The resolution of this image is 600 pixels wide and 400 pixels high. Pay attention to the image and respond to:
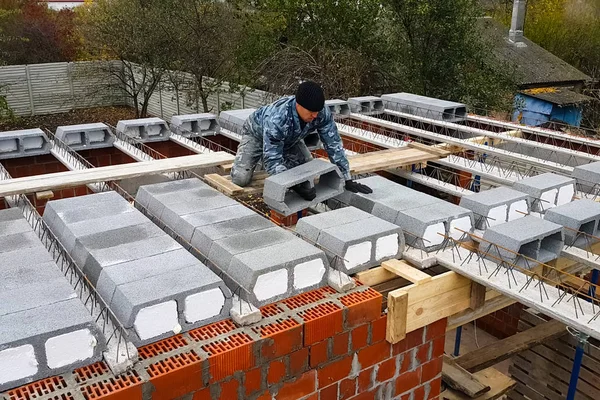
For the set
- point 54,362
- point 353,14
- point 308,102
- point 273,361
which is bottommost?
point 273,361

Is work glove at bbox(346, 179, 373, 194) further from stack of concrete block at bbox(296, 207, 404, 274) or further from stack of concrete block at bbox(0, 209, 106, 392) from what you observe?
stack of concrete block at bbox(0, 209, 106, 392)

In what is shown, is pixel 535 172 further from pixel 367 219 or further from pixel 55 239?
pixel 55 239

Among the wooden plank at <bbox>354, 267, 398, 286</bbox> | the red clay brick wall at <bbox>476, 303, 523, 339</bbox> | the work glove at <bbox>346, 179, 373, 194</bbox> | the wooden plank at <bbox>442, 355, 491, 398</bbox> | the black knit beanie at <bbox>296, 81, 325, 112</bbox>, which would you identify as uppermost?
the black knit beanie at <bbox>296, 81, 325, 112</bbox>

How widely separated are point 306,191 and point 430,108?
6.06 meters

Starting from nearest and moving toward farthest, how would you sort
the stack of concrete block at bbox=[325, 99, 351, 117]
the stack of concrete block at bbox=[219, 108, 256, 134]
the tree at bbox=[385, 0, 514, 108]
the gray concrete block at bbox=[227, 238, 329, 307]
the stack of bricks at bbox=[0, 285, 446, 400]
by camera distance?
the stack of bricks at bbox=[0, 285, 446, 400]
the gray concrete block at bbox=[227, 238, 329, 307]
the stack of concrete block at bbox=[219, 108, 256, 134]
the stack of concrete block at bbox=[325, 99, 351, 117]
the tree at bbox=[385, 0, 514, 108]

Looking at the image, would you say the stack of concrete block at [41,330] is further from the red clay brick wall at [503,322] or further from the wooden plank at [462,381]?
the red clay brick wall at [503,322]

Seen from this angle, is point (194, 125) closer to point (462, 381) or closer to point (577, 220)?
point (462, 381)

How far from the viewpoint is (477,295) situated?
193 inches

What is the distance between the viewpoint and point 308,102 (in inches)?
223

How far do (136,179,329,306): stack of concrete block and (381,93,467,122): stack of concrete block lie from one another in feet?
20.7

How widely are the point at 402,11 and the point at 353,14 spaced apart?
70.7 inches

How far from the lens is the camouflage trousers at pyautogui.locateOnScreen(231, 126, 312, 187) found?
21.9 ft

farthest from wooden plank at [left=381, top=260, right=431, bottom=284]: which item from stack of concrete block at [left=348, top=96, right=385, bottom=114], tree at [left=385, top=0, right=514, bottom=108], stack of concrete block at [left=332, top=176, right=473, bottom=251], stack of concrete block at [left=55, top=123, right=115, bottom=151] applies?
tree at [left=385, top=0, right=514, bottom=108]

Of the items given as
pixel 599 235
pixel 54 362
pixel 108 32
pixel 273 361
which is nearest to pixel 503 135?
pixel 599 235
